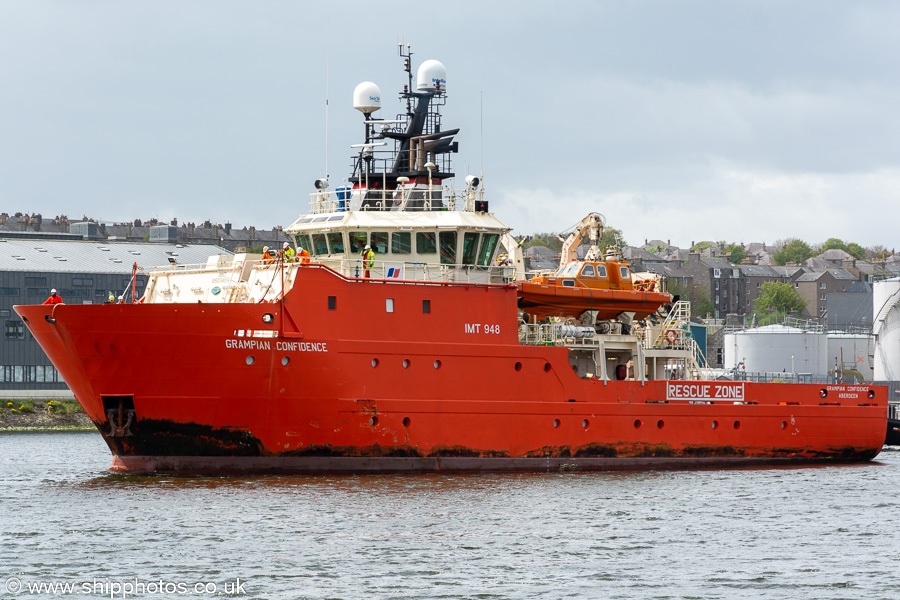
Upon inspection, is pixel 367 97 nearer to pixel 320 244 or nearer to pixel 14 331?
pixel 320 244

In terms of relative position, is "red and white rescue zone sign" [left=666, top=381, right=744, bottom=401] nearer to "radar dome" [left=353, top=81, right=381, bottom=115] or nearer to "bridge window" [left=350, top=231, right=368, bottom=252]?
"bridge window" [left=350, top=231, right=368, bottom=252]

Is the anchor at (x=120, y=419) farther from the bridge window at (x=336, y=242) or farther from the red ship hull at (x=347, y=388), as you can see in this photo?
the bridge window at (x=336, y=242)

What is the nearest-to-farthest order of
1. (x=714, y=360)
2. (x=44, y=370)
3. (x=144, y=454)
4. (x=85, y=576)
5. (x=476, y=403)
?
(x=85, y=576)
(x=144, y=454)
(x=476, y=403)
(x=44, y=370)
(x=714, y=360)

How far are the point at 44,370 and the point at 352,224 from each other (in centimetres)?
3534

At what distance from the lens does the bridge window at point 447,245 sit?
29.5m

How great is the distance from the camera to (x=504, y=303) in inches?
1149

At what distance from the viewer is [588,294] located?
3097 cm

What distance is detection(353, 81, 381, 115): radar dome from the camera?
32.1 m

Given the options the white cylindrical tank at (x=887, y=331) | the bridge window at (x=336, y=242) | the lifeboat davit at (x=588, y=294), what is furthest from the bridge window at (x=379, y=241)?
the white cylindrical tank at (x=887, y=331)

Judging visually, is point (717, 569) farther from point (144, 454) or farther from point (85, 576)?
point (144, 454)

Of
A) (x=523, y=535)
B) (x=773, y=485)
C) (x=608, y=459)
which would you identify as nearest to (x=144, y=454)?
(x=523, y=535)

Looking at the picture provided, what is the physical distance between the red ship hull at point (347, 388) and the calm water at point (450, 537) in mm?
744

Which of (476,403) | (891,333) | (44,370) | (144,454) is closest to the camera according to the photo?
(144,454)

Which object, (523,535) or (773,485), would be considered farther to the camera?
(773,485)
